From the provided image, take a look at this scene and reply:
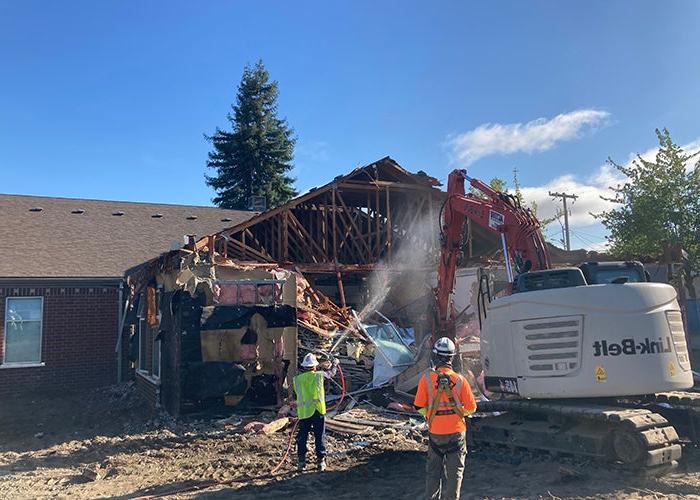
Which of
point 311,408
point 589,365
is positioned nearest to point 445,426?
point 589,365

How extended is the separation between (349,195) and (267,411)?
7694mm

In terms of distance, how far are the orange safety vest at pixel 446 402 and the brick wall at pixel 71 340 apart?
1295 centimetres

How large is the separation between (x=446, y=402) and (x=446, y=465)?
2.05ft

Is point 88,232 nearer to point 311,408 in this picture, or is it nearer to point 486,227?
point 311,408

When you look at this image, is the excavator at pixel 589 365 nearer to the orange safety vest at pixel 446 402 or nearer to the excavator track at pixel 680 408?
the excavator track at pixel 680 408

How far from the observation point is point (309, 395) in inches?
336

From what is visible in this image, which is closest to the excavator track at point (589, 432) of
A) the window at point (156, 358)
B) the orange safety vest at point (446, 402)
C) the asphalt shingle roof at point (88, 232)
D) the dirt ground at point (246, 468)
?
the dirt ground at point (246, 468)

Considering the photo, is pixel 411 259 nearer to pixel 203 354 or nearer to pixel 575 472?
pixel 203 354

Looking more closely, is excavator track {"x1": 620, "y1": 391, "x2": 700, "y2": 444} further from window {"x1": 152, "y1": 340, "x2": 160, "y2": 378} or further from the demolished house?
window {"x1": 152, "y1": 340, "x2": 160, "y2": 378}

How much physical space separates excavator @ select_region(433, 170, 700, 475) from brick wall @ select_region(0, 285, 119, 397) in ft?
38.3

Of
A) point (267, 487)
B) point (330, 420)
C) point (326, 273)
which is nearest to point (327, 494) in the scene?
point (267, 487)

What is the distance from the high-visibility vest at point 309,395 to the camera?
27.8 ft

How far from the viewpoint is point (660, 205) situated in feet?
78.3

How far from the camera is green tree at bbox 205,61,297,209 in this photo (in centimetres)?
4300
